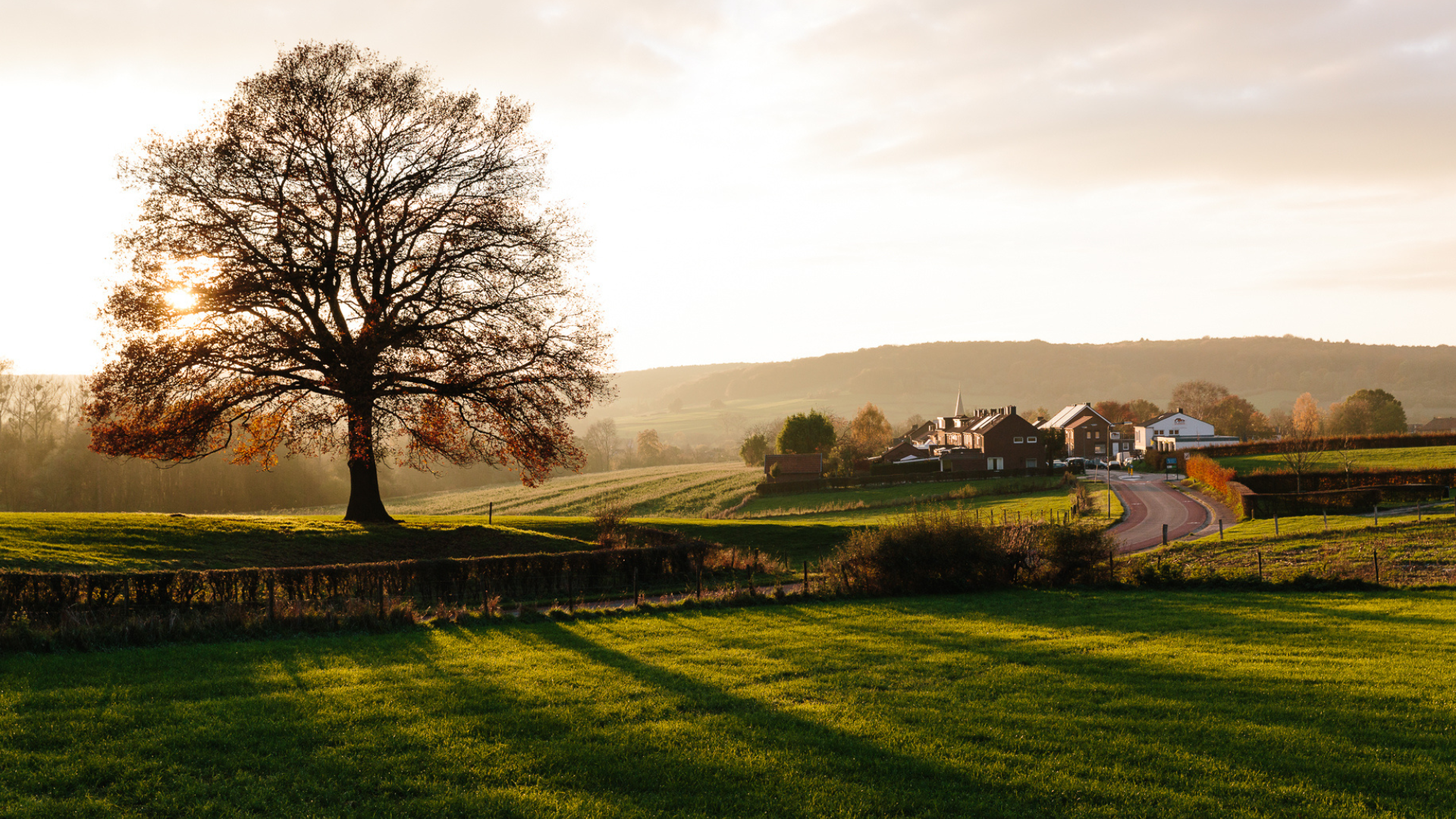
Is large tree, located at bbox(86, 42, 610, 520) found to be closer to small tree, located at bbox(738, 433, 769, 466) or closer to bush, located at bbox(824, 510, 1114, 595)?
bush, located at bbox(824, 510, 1114, 595)

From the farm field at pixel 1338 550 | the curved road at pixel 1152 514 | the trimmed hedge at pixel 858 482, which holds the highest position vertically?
the trimmed hedge at pixel 858 482

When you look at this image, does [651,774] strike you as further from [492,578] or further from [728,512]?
[728,512]

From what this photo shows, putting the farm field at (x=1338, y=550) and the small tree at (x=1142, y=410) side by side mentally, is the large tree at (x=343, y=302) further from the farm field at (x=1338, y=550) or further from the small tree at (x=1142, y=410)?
the small tree at (x=1142, y=410)

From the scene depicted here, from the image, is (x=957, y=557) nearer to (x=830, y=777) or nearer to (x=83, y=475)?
(x=830, y=777)

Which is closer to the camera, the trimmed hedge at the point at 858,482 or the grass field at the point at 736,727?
the grass field at the point at 736,727

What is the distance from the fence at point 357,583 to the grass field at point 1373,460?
164ft

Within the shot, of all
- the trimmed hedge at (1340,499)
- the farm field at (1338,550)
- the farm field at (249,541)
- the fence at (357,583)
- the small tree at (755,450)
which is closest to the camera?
the fence at (357,583)

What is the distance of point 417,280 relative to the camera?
25.8 meters

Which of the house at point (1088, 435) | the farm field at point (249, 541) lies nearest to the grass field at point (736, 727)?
the farm field at point (249, 541)

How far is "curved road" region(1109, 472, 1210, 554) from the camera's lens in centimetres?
4120

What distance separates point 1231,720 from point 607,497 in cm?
6013

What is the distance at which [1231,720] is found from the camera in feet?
30.1

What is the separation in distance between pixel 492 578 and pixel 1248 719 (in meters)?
15.7

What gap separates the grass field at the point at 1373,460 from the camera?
5816cm
